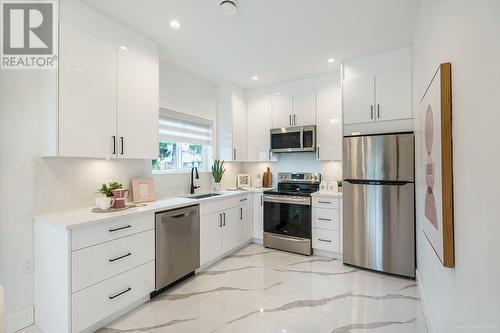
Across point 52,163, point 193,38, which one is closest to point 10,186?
point 52,163

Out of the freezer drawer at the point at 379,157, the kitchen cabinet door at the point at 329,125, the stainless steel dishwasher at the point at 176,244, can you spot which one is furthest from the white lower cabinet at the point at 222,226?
the freezer drawer at the point at 379,157

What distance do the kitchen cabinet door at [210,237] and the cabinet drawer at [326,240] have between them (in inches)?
53.3

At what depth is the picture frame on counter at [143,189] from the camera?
265cm

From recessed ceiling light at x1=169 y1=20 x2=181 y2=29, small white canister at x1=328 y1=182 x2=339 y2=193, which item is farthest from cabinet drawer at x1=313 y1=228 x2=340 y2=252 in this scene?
recessed ceiling light at x1=169 y1=20 x2=181 y2=29

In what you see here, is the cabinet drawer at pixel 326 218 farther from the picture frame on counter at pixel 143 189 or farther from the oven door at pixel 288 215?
the picture frame on counter at pixel 143 189

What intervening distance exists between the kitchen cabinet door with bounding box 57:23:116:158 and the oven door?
7.62ft

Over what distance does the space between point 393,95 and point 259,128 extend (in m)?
2.07

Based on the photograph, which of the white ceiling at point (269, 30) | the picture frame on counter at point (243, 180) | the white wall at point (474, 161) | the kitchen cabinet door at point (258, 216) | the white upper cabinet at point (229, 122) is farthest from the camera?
the picture frame on counter at point (243, 180)

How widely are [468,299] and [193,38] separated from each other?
117 inches

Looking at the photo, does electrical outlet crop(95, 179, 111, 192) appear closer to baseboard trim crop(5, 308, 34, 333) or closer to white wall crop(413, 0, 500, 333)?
baseboard trim crop(5, 308, 34, 333)

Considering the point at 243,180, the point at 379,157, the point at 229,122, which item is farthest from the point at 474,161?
the point at 243,180

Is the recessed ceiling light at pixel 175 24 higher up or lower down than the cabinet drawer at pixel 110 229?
higher up

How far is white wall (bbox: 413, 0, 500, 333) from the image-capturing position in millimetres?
794

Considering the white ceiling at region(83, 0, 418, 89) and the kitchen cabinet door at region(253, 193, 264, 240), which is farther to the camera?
the kitchen cabinet door at region(253, 193, 264, 240)
